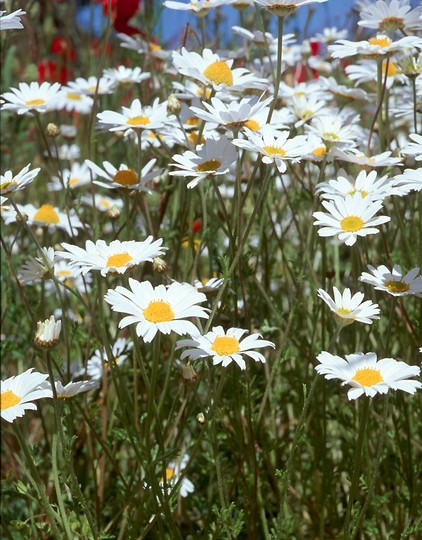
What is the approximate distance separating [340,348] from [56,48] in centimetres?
181

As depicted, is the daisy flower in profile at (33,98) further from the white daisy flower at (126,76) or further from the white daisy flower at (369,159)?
the white daisy flower at (369,159)

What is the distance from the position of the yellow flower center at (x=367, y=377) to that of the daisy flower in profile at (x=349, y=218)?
183 millimetres

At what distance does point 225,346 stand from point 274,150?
287 mm

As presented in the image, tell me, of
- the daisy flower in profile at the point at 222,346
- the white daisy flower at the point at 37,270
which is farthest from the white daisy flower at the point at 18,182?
the daisy flower in profile at the point at 222,346

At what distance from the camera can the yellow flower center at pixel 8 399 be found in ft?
3.22

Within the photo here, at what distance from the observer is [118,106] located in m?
2.39

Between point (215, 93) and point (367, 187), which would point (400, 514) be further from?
point (215, 93)

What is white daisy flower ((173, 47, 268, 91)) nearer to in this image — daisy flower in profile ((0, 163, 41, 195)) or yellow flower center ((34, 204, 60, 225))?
daisy flower in profile ((0, 163, 41, 195))

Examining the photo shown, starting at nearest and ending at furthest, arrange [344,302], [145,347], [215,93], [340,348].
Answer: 1. [344,302]
2. [215,93]
3. [340,348]
4. [145,347]

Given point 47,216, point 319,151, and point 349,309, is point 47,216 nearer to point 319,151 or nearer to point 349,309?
point 319,151

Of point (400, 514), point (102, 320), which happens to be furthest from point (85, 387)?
point (400, 514)

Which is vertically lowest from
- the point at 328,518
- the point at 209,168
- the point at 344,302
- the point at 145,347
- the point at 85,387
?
the point at 328,518

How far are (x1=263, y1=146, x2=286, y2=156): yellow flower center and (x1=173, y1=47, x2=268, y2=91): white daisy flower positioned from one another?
0.50 feet

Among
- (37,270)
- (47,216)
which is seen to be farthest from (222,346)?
(47,216)
